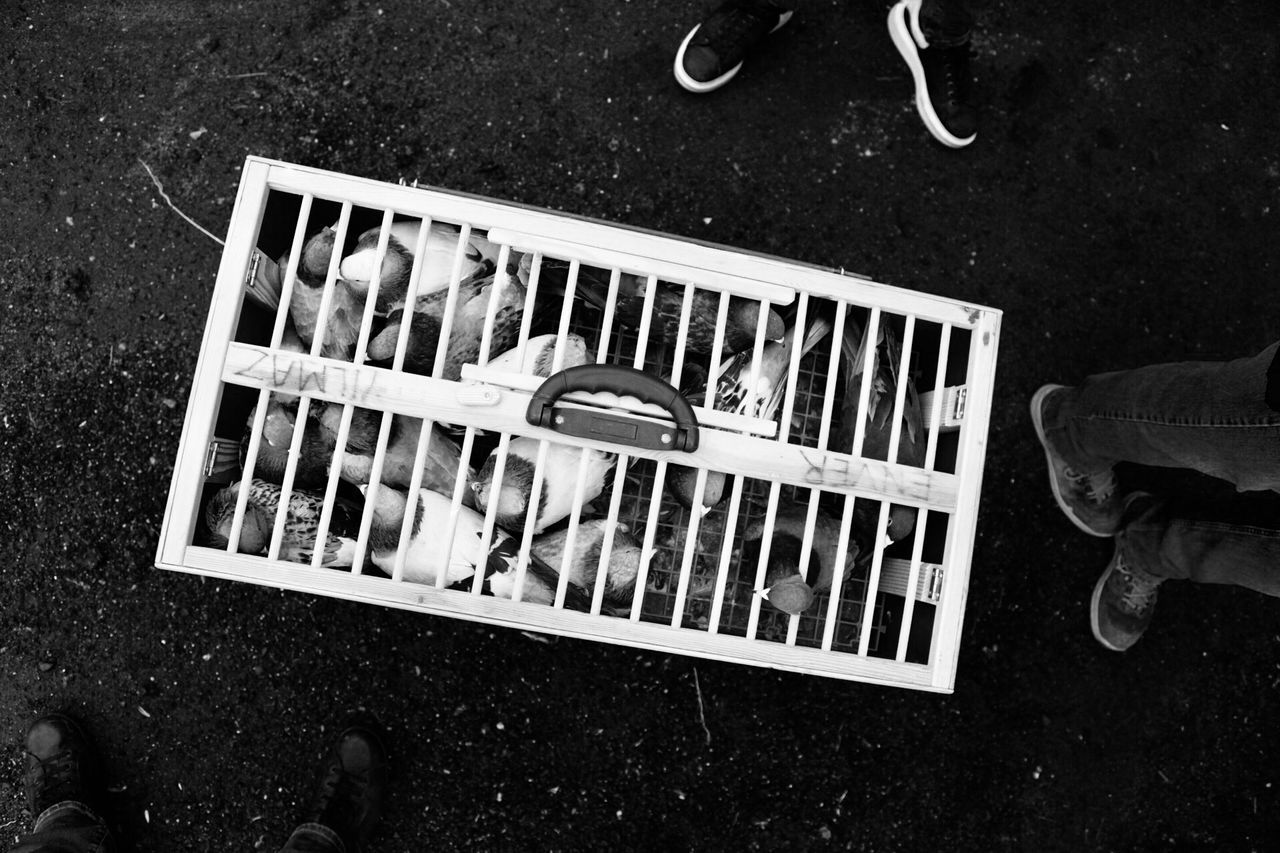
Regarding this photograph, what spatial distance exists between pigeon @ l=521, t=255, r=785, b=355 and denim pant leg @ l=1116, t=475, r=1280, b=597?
1310 millimetres

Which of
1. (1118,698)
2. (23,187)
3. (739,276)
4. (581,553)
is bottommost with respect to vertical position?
(1118,698)

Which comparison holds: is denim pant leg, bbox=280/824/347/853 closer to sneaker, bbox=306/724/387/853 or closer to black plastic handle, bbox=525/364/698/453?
sneaker, bbox=306/724/387/853

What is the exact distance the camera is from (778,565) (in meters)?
1.47

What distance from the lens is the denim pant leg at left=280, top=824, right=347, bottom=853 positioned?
6.77 ft

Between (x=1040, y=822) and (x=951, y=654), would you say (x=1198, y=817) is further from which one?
(x=951, y=654)

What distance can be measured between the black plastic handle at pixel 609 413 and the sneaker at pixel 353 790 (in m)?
1.35

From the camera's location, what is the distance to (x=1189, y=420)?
1629mm

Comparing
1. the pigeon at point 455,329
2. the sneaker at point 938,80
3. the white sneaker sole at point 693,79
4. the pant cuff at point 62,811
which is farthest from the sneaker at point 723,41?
the pant cuff at point 62,811

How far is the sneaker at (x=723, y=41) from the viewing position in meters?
2.25

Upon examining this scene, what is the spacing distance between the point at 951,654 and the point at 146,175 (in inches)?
97.8

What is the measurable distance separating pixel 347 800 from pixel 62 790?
2.55 ft

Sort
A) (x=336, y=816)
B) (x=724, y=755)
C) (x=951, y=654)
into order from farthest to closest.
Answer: (x=724, y=755), (x=336, y=816), (x=951, y=654)

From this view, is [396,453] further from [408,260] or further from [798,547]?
[798,547]

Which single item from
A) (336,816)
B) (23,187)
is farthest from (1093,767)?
(23,187)
